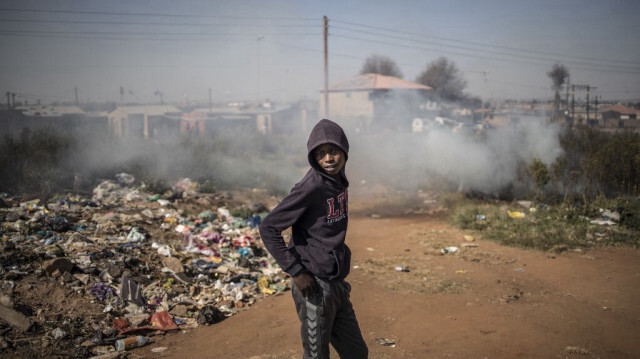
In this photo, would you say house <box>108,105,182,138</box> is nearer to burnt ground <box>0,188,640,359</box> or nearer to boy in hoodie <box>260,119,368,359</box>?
burnt ground <box>0,188,640,359</box>

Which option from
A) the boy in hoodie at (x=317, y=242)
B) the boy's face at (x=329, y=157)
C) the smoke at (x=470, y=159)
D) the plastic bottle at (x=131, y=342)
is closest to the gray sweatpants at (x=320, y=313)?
the boy in hoodie at (x=317, y=242)

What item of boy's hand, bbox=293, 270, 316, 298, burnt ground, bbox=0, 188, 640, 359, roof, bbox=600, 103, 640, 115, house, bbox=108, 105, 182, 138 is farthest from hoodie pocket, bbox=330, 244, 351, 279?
roof, bbox=600, 103, 640, 115

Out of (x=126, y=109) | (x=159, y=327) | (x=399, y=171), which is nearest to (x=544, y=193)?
(x=399, y=171)

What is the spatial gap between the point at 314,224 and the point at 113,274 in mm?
3573

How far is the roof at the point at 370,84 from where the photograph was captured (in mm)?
32219

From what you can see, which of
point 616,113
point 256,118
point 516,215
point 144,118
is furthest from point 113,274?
point 616,113

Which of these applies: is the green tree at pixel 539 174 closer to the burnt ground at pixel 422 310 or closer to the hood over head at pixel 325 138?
the burnt ground at pixel 422 310

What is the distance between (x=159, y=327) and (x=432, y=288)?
9.21 ft

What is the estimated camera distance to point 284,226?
6.59 feet

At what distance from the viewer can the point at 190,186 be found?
11.0 metres

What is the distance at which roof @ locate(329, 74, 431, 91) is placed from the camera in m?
32.2

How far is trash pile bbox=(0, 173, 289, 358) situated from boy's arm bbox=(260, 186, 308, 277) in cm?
232

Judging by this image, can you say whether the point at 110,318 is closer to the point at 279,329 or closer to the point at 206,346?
the point at 206,346

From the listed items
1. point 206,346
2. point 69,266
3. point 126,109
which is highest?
point 126,109
